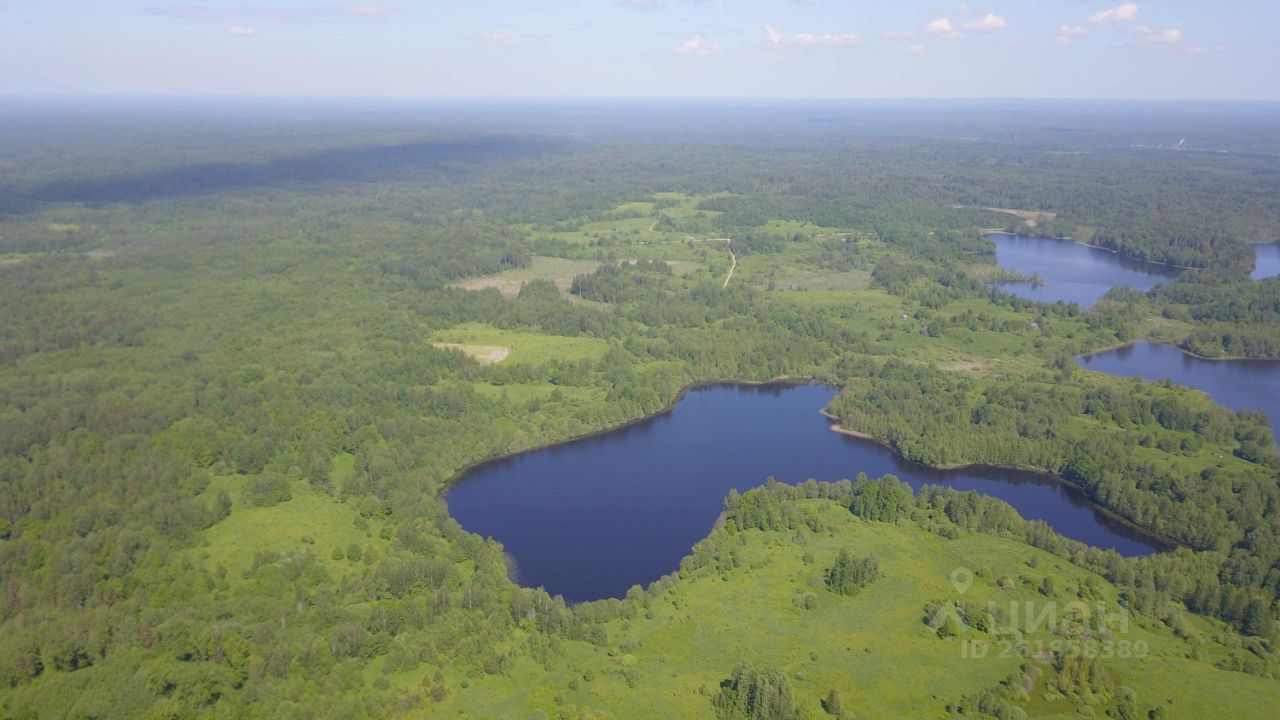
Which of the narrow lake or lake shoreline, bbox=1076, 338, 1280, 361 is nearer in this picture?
lake shoreline, bbox=1076, 338, 1280, 361

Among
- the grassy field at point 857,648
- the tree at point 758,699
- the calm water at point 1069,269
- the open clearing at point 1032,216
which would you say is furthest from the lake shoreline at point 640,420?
the open clearing at point 1032,216

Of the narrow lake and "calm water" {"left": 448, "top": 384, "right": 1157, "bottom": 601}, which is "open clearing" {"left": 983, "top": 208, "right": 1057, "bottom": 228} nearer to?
the narrow lake

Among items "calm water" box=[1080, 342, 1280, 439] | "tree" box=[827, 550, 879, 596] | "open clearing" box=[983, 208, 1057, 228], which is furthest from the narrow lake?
"tree" box=[827, 550, 879, 596]

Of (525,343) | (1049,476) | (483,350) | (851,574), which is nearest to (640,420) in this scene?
(525,343)

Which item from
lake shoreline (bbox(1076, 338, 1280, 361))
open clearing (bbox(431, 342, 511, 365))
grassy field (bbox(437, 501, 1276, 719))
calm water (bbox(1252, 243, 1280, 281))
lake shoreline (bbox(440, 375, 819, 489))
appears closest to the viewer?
grassy field (bbox(437, 501, 1276, 719))

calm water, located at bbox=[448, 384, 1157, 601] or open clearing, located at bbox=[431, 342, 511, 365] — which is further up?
open clearing, located at bbox=[431, 342, 511, 365]

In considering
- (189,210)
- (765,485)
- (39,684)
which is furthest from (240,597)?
(189,210)

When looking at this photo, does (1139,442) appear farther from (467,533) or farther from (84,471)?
(84,471)

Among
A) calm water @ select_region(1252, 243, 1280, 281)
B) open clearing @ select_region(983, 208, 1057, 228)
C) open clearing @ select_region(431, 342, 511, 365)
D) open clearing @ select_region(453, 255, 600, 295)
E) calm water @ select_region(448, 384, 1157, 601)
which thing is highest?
open clearing @ select_region(983, 208, 1057, 228)
